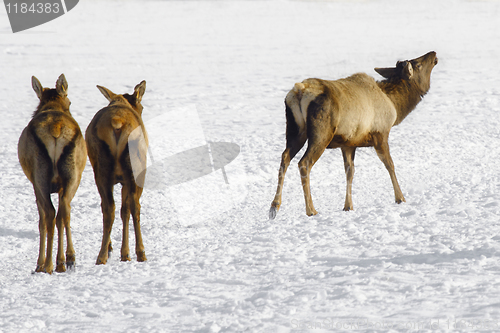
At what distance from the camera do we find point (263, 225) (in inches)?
258

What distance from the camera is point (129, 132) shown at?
5148 millimetres

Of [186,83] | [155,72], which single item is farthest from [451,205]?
[155,72]

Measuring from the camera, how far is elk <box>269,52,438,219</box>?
6.73 metres

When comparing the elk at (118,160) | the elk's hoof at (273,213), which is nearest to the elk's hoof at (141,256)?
the elk at (118,160)

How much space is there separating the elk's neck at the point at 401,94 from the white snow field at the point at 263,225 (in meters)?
1.23

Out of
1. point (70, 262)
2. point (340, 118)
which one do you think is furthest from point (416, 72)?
point (70, 262)

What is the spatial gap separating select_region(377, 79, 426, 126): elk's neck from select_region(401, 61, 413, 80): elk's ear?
0.09 metres

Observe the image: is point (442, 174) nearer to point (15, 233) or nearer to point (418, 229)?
point (418, 229)

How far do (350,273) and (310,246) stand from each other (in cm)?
94

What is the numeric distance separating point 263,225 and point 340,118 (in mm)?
1701

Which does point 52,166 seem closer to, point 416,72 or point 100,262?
point 100,262

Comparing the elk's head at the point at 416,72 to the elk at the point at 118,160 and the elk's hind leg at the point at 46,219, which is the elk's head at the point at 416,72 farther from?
the elk's hind leg at the point at 46,219

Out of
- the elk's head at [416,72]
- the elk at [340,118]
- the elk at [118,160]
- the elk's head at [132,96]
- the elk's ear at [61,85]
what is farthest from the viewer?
the elk's head at [416,72]

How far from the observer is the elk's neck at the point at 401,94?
8.12m
